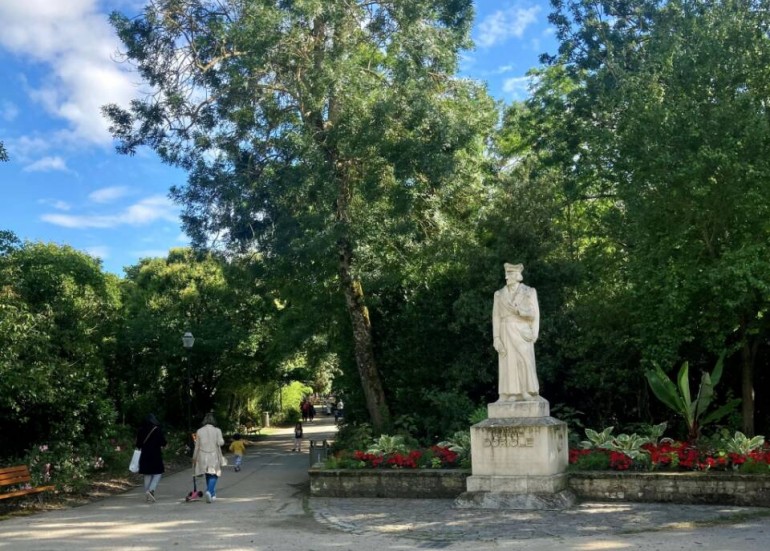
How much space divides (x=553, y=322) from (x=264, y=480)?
24.6ft

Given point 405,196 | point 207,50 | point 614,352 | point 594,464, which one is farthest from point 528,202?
point 207,50

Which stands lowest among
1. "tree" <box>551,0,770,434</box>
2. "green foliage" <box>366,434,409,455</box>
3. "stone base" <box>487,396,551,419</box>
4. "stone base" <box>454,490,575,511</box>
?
"stone base" <box>454,490,575,511</box>

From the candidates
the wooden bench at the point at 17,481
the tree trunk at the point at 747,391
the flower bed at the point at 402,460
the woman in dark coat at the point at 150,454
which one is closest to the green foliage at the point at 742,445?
the tree trunk at the point at 747,391

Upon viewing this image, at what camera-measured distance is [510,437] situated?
11.1 m

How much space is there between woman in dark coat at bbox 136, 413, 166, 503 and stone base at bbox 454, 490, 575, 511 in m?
5.71

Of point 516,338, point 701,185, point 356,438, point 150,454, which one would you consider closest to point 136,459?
point 150,454

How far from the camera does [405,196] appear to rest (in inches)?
667

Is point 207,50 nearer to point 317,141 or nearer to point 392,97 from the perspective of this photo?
point 317,141

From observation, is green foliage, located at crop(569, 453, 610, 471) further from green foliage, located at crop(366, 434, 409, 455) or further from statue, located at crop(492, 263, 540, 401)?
green foliage, located at crop(366, 434, 409, 455)

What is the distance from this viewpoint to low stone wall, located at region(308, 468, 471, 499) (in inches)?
474

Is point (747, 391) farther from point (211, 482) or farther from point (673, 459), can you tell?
point (211, 482)

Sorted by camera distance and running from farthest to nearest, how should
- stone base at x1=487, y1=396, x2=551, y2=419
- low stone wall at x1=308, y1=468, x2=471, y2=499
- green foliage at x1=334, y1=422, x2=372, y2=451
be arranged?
green foliage at x1=334, y1=422, x2=372, y2=451
low stone wall at x1=308, y1=468, x2=471, y2=499
stone base at x1=487, y1=396, x2=551, y2=419

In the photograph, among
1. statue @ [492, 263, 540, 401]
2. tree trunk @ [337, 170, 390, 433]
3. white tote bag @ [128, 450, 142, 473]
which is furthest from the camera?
tree trunk @ [337, 170, 390, 433]

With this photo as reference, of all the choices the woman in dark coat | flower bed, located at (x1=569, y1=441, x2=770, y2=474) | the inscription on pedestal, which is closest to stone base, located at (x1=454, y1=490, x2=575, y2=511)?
the inscription on pedestal
